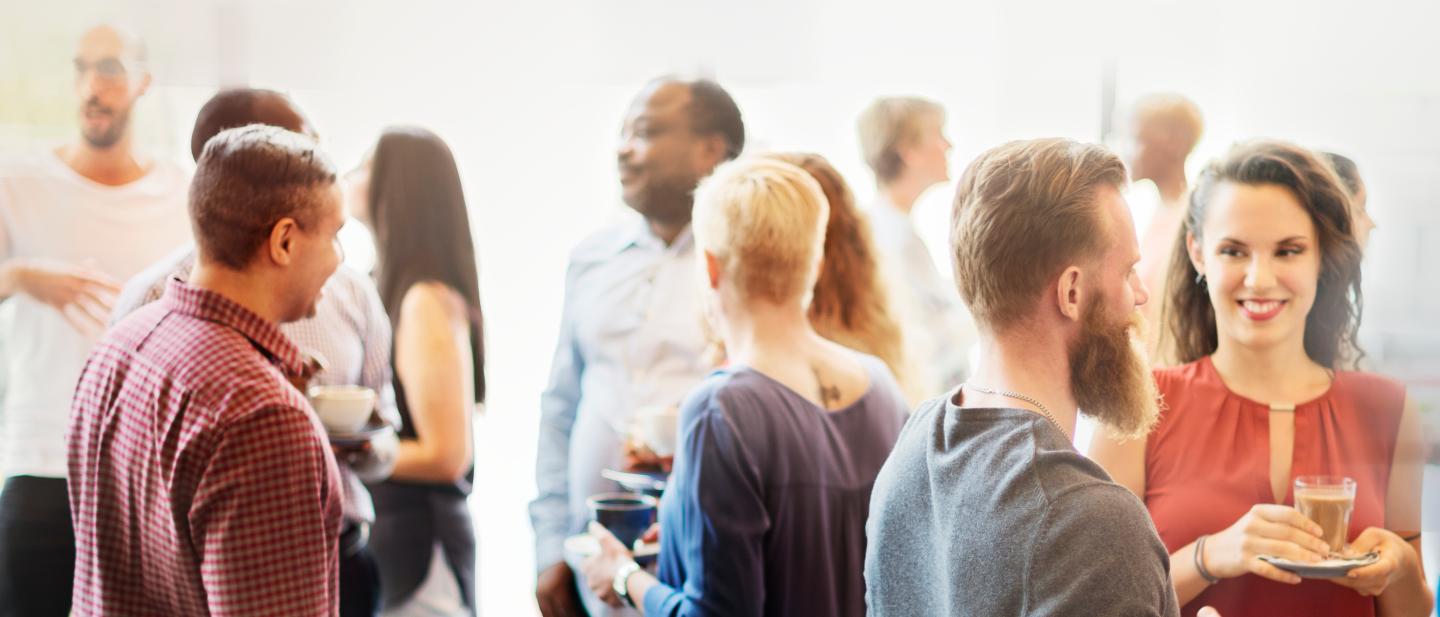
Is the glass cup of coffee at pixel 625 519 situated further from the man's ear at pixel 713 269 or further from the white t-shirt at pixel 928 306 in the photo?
the white t-shirt at pixel 928 306

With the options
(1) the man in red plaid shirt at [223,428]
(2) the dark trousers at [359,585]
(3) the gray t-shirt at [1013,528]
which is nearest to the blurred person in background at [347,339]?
(2) the dark trousers at [359,585]

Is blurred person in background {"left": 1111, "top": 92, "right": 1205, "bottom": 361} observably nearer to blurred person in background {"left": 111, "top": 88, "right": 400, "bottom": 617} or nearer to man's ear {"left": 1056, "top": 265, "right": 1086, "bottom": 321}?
man's ear {"left": 1056, "top": 265, "right": 1086, "bottom": 321}

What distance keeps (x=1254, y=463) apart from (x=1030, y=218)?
916 millimetres

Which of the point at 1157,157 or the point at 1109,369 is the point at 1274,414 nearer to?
the point at 1109,369

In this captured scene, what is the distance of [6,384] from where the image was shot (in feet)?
10.5

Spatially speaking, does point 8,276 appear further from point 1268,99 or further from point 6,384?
point 1268,99

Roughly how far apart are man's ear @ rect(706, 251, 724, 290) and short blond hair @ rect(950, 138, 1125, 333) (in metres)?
0.77

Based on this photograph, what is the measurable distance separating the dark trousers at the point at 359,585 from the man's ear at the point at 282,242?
1.17m

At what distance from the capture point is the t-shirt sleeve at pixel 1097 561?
120 centimetres

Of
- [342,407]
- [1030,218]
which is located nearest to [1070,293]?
[1030,218]

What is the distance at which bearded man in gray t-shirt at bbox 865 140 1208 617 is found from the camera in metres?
1.22

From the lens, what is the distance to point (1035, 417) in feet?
4.29

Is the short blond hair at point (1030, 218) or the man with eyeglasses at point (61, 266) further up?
the short blond hair at point (1030, 218)

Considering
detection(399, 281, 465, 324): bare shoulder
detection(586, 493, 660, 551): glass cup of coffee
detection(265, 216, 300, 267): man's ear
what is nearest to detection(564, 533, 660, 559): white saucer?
detection(586, 493, 660, 551): glass cup of coffee
